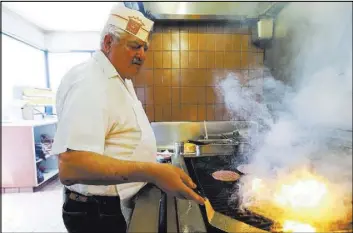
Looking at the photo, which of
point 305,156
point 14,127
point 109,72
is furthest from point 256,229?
point 14,127

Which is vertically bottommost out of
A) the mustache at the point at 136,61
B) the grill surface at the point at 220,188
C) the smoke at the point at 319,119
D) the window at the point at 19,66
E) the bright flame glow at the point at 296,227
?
the grill surface at the point at 220,188

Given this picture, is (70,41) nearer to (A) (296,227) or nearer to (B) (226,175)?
(B) (226,175)

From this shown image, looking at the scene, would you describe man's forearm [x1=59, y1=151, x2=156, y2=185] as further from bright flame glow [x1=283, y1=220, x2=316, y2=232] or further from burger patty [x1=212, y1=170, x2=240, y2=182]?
burger patty [x1=212, y1=170, x2=240, y2=182]

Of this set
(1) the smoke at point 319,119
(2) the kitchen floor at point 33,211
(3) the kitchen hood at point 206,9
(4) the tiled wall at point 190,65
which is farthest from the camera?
(4) the tiled wall at point 190,65

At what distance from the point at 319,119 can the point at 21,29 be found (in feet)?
16.1

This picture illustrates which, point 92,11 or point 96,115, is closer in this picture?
point 96,115

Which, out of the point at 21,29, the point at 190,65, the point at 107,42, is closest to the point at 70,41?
the point at 21,29

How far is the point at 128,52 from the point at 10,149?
349cm

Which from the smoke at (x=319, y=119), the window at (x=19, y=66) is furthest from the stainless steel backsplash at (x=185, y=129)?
the window at (x=19, y=66)

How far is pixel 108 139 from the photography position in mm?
929

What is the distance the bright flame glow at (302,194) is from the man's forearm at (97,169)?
0.53 m

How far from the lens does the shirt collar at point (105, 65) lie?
38.3 inches

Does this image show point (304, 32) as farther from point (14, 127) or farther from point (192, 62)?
point (14, 127)

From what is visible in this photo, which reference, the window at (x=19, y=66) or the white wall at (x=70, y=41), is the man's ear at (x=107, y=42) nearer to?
the window at (x=19, y=66)
